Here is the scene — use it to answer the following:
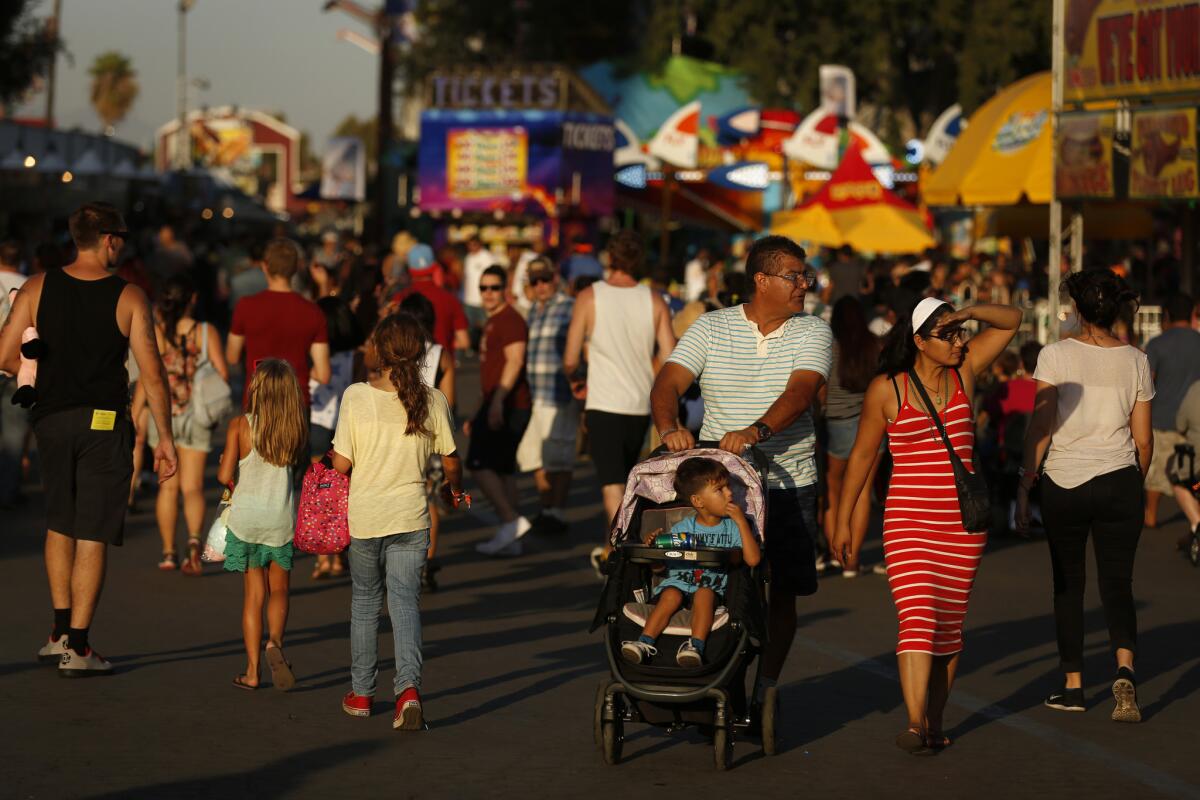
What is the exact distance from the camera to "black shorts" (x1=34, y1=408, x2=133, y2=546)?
27.5 ft

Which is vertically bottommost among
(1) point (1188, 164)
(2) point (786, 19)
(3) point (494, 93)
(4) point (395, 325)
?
(4) point (395, 325)

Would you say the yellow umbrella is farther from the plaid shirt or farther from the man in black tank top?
the man in black tank top

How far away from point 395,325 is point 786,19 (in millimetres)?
41376

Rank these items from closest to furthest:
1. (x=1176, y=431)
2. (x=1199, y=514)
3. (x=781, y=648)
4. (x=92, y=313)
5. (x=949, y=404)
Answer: (x=949, y=404) → (x=781, y=648) → (x=92, y=313) → (x=1199, y=514) → (x=1176, y=431)

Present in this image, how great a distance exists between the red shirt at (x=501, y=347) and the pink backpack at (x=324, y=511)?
15.1 feet

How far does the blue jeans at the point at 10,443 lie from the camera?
14.0 metres

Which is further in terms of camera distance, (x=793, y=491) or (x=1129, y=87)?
(x=1129, y=87)

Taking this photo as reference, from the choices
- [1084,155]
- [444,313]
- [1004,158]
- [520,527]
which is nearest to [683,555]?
[520,527]

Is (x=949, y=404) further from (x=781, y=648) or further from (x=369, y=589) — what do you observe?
(x=369, y=589)

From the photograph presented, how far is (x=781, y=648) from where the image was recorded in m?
7.50

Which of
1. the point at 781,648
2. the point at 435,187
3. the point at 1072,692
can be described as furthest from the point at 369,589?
the point at 435,187

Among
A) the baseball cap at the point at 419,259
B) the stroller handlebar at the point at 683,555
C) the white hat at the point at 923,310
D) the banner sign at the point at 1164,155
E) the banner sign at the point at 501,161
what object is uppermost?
the banner sign at the point at 501,161

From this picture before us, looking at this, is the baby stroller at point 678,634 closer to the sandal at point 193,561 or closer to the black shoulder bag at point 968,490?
the black shoulder bag at point 968,490

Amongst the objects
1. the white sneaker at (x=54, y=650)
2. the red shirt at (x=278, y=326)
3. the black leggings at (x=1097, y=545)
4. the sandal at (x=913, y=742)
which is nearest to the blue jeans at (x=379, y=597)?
the white sneaker at (x=54, y=650)
